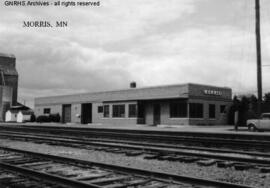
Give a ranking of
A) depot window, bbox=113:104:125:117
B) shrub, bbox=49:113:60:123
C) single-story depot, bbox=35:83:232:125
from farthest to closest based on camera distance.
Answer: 1. shrub, bbox=49:113:60:123
2. depot window, bbox=113:104:125:117
3. single-story depot, bbox=35:83:232:125

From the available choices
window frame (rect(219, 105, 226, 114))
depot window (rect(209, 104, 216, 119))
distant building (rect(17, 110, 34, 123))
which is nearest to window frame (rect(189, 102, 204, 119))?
depot window (rect(209, 104, 216, 119))

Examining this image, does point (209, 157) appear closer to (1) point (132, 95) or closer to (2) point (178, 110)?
(2) point (178, 110)

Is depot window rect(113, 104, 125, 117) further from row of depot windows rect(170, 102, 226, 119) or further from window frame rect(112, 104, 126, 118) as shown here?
row of depot windows rect(170, 102, 226, 119)

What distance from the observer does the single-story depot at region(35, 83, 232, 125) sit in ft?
127

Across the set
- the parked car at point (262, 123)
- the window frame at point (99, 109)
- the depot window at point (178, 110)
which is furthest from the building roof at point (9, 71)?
the parked car at point (262, 123)

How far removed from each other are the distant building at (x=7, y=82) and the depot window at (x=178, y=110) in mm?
44875

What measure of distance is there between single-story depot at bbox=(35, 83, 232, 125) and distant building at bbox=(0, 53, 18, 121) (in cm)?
2949

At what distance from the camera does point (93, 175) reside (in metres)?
8.29

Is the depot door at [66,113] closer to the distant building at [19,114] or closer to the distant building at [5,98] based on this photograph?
the distant building at [19,114]

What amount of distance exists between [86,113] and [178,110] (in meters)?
17.8

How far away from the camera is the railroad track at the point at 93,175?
23.8ft

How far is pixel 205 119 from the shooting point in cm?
3997

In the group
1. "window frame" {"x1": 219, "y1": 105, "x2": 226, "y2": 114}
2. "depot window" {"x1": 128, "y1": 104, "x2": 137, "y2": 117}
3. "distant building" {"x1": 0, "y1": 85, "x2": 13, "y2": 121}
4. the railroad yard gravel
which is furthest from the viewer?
"distant building" {"x1": 0, "y1": 85, "x2": 13, "y2": 121}

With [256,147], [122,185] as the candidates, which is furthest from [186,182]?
[256,147]
